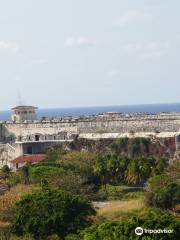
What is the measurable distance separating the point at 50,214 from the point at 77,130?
3214 centimetres

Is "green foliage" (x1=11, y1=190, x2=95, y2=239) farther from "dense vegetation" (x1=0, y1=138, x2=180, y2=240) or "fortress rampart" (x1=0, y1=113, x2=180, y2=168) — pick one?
"fortress rampart" (x1=0, y1=113, x2=180, y2=168)

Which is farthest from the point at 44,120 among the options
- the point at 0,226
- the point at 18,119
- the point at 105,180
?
the point at 0,226

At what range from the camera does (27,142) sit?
64.6 metres

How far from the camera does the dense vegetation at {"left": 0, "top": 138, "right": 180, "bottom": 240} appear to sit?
94.9 ft

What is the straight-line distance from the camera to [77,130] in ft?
215

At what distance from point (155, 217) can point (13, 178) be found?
67.3 ft

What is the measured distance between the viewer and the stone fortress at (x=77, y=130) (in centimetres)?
6194

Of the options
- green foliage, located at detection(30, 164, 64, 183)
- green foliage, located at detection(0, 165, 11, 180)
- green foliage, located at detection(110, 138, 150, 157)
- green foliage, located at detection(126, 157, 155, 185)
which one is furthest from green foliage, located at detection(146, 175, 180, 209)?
green foliage, located at detection(110, 138, 150, 157)

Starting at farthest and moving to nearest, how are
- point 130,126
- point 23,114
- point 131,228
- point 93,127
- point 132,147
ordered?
point 23,114, point 93,127, point 130,126, point 132,147, point 131,228

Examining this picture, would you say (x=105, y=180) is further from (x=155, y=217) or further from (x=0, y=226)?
(x=155, y=217)

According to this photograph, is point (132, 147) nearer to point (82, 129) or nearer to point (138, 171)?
point (82, 129)

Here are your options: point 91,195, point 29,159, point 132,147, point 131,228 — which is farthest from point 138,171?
point 131,228

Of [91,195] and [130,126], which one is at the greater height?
[130,126]

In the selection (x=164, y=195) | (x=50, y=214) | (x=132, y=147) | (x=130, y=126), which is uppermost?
(x=130, y=126)
